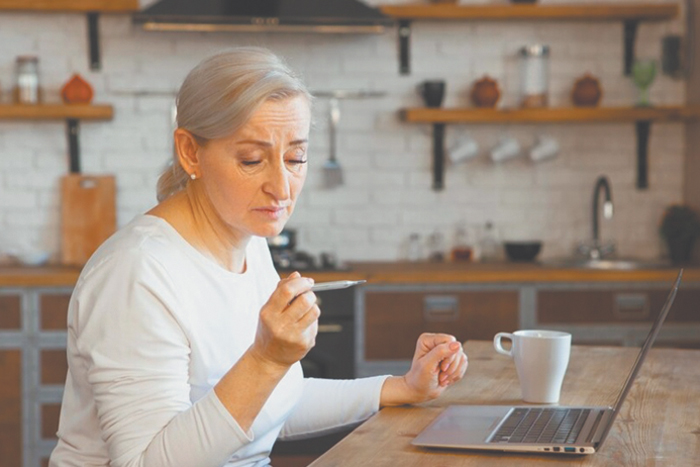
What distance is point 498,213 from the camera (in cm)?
466

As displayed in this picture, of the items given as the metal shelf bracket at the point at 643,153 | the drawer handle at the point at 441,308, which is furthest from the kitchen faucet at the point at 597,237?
the drawer handle at the point at 441,308

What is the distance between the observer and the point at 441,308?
4.02m

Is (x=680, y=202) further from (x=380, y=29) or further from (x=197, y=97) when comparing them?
(x=197, y=97)

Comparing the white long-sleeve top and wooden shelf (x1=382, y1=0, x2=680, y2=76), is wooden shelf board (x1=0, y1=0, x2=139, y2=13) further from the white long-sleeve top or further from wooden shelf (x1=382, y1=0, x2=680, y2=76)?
the white long-sleeve top

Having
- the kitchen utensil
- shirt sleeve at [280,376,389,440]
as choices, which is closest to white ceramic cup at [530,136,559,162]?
the kitchen utensil

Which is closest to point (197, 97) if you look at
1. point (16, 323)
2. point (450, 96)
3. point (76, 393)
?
point (76, 393)

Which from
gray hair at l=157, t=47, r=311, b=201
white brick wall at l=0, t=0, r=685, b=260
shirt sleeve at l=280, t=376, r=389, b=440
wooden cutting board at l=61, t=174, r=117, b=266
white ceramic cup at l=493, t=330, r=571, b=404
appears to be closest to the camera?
gray hair at l=157, t=47, r=311, b=201

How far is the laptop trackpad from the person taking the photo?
153 cm

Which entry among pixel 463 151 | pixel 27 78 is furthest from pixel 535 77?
pixel 27 78

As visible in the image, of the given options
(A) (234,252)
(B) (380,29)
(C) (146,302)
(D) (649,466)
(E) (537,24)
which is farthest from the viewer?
(E) (537,24)

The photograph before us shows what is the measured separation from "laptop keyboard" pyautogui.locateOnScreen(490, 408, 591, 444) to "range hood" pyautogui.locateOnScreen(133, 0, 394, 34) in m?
2.71

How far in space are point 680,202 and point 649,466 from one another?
351 centimetres

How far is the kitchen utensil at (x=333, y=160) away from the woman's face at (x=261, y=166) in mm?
2793

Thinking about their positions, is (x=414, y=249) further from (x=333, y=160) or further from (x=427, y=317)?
(x=427, y=317)
